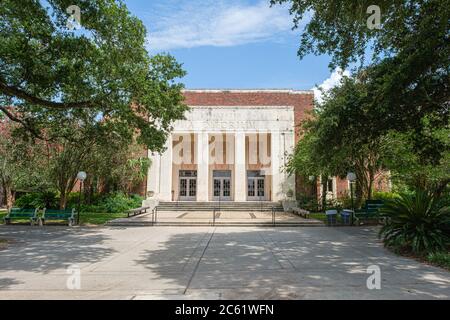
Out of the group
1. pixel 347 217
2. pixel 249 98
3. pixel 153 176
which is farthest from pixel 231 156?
pixel 347 217

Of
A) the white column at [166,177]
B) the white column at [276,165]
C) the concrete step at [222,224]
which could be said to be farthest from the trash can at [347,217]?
the white column at [166,177]

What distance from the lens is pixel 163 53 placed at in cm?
1460

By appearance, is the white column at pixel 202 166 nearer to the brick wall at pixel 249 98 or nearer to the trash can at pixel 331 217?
the brick wall at pixel 249 98

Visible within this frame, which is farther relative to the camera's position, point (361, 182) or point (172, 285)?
point (361, 182)

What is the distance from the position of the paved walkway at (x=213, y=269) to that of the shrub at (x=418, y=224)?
75 cm

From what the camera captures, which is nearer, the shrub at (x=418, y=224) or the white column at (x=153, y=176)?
the shrub at (x=418, y=224)

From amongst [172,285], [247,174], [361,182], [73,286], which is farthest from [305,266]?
[247,174]

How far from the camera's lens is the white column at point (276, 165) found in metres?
32.8

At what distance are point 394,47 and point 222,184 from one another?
2513 cm

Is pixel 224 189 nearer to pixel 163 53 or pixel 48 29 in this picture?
pixel 163 53

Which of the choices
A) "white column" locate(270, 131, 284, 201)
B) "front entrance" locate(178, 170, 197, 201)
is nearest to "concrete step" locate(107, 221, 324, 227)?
"white column" locate(270, 131, 284, 201)

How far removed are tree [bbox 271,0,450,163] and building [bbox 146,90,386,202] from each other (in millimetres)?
21496

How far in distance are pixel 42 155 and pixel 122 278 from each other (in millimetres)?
18481

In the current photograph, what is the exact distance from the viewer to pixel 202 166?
33.8 m
